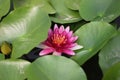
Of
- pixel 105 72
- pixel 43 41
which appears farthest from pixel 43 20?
pixel 105 72

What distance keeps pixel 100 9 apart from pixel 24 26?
0.32m

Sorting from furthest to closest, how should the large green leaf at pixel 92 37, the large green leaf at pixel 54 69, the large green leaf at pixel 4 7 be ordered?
the large green leaf at pixel 4 7
the large green leaf at pixel 92 37
the large green leaf at pixel 54 69

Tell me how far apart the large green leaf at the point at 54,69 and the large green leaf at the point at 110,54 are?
124mm

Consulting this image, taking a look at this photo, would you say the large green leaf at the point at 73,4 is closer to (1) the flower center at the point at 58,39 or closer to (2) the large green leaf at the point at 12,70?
(1) the flower center at the point at 58,39

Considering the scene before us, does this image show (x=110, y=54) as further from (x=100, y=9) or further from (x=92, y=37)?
(x=100, y=9)

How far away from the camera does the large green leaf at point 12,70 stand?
0.92 metres

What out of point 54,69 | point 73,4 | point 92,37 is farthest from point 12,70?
point 73,4

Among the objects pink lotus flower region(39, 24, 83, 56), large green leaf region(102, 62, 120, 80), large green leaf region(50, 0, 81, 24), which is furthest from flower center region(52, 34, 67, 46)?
large green leaf region(102, 62, 120, 80)

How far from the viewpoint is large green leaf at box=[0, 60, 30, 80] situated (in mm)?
923

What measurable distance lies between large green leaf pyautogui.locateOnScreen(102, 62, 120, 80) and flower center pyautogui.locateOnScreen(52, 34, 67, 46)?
0.71 ft

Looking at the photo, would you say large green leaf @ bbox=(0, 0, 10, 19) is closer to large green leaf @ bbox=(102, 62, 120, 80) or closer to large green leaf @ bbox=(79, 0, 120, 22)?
large green leaf @ bbox=(79, 0, 120, 22)

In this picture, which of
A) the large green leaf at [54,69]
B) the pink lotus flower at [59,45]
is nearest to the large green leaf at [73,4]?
the pink lotus flower at [59,45]

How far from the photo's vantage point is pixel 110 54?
100 centimetres

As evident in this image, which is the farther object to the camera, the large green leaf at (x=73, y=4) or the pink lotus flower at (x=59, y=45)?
the large green leaf at (x=73, y=4)
